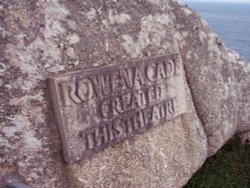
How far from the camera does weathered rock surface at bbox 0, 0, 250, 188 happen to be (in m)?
2.08

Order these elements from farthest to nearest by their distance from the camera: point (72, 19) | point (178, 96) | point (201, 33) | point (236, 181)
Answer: point (236, 181), point (201, 33), point (178, 96), point (72, 19)

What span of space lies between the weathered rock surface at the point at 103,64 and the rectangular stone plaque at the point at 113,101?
6cm

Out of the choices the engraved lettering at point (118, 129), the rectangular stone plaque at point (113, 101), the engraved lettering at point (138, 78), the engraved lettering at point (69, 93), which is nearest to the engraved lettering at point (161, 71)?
the rectangular stone plaque at point (113, 101)

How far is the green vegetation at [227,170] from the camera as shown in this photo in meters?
3.38

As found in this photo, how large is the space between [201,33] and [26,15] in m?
1.54

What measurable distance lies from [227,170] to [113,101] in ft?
5.29

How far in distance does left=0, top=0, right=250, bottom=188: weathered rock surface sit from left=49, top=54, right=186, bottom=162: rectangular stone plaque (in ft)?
0.19

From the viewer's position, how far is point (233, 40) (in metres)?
10.3

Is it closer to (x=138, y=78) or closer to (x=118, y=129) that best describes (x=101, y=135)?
(x=118, y=129)

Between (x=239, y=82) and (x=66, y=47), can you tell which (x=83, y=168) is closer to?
(x=66, y=47)

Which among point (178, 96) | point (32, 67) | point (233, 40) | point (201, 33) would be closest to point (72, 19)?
point (32, 67)

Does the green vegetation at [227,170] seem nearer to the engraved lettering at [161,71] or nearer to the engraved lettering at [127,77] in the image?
the engraved lettering at [161,71]

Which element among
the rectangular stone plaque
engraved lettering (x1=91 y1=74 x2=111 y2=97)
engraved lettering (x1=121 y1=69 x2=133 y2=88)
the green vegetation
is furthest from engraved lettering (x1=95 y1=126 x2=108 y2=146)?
the green vegetation

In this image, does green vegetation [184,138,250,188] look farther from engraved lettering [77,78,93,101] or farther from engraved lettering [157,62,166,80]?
engraved lettering [77,78,93,101]
